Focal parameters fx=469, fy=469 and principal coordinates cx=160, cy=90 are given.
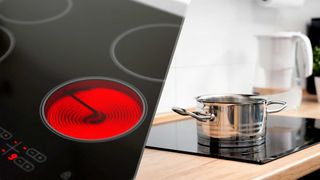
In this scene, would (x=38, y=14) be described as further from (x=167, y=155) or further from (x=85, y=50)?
(x=167, y=155)

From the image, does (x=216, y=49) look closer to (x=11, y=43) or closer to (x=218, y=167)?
(x=218, y=167)

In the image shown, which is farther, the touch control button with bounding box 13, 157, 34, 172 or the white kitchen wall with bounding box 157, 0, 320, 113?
the white kitchen wall with bounding box 157, 0, 320, 113

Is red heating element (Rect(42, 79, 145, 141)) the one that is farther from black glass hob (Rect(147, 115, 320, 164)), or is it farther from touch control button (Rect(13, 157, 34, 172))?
black glass hob (Rect(147, 115, 320, 164))

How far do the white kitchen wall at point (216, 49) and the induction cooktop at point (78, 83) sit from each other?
0.80 metres

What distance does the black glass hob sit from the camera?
87cm

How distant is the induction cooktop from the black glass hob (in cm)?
30

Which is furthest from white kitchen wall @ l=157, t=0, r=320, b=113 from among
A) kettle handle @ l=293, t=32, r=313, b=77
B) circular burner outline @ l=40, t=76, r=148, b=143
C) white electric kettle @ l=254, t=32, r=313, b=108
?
circular burner outline @ l=40, t=76, r=148, b=143

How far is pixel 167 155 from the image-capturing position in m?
0.90

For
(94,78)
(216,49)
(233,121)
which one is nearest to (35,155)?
(94,78)

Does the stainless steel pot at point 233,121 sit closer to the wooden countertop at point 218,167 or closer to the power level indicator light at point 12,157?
the wooden countertop at point 218,167

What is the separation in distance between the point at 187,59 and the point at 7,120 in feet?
3.22

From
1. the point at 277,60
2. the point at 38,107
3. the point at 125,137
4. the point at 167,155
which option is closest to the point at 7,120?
the point at 38,107

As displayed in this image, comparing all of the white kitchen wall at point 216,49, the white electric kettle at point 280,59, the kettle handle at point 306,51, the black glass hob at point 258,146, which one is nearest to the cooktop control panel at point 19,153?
the black glass hob at point 258,146

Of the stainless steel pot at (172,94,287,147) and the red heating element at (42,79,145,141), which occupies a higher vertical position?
the red heating element at (42,79,145,141)
